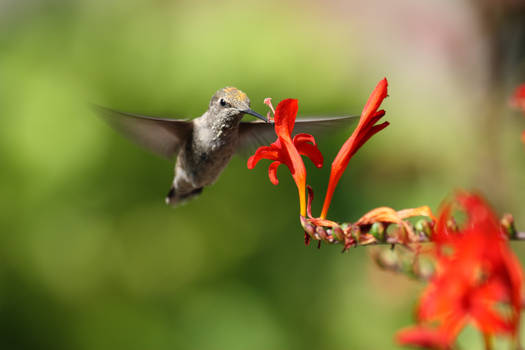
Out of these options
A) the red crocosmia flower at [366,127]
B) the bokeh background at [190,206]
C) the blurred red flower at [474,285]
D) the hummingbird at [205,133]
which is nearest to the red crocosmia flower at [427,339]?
the blurred red flower at [474,285]

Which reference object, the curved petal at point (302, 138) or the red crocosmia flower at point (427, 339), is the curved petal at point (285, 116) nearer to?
the curved petal at point (302, 138)

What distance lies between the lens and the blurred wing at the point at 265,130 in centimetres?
179

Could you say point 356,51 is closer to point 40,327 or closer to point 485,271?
point 40,327

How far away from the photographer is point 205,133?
6.57 feet

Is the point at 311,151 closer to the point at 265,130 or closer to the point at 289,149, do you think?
the point at 289,149

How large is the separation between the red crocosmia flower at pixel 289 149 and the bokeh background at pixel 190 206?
2415 millimetres

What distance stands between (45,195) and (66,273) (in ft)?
1.72

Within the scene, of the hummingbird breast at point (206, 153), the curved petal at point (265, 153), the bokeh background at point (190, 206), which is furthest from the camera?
the bokeh background at point (190, 206)

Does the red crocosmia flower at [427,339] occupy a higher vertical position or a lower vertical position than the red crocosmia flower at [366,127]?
lower

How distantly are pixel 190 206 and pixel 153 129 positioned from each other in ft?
6.54

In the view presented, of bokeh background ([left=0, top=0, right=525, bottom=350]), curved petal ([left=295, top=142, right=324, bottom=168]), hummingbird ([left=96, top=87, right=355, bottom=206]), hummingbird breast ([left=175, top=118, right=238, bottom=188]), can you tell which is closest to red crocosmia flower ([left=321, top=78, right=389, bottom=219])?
curved petal ([left=295, top=142, right=324, bottom=168])

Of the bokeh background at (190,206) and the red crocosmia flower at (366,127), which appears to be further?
the bokeh background at (190,206)

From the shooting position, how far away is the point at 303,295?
406 cm

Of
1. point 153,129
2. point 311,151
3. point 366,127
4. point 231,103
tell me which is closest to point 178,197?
point 153,129
